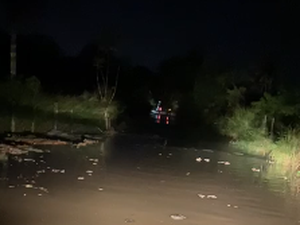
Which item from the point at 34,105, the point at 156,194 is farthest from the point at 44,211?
the point at 34,105

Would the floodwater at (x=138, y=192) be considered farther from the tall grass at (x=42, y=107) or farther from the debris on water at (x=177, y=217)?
the tall grass at (x=42, y=107)

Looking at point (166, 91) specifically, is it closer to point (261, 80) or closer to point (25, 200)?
point (261, 80)

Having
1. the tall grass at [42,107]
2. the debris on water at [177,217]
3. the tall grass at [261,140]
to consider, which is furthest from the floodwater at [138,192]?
the tall grass at [42,107]

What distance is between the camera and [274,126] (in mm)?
27938

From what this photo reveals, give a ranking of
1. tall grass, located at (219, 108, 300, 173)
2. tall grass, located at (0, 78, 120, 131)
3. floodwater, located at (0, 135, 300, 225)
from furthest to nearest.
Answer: tall grass, located at (0, 78, 120, 131)
tall grass, located at (219, 108, 300, 173)
floodwater, located at (0, 135, 300, 225)

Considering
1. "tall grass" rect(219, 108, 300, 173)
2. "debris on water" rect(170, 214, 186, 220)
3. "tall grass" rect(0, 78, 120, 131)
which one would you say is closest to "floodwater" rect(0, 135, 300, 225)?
"debris on water" rect(170, 214, 186, 220)

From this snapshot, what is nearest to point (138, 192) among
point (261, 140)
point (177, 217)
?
point (177, 217)

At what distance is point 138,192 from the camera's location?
11.7m

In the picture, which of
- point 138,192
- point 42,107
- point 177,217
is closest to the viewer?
point 177,217

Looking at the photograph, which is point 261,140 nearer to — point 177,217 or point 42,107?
point 42,107

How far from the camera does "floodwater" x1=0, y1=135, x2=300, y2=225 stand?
30.7 ft

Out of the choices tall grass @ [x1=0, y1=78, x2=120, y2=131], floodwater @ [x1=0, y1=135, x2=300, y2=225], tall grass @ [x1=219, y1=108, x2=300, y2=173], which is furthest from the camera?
tall grass @ [x1=0, y1=78, x2=120, y2=131]

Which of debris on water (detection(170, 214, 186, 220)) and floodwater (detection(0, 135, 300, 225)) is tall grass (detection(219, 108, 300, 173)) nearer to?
floodwater (detection(0, 135, 300, 225))

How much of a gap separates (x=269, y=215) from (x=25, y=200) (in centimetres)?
486
